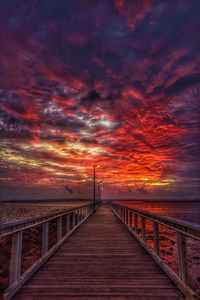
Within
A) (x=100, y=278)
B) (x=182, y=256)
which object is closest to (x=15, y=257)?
(x=100, y=278)

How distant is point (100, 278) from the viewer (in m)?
4.46

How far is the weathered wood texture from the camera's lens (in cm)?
371

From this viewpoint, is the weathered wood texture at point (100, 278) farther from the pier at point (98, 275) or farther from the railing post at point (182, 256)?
the railing post at point (182, 256)

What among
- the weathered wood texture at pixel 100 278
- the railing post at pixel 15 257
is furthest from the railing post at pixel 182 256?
the railing post at pixel 15 257

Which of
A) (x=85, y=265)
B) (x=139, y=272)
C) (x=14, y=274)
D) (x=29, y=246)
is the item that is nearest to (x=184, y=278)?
(x=139, y=272)

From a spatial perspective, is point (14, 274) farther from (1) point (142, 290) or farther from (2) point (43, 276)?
(1) point (142, 290)

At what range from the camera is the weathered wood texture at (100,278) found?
3.71 metres

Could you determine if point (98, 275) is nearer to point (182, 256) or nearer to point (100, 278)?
point (100, 278)

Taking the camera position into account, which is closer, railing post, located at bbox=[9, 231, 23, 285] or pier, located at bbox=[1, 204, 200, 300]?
pier, located at bbox=[1, 204, 200, 300]

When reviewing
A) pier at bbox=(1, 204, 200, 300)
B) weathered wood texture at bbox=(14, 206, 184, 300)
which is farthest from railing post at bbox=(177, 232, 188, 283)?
weathered wood texture at bbox=(14, 206, 184, 300)

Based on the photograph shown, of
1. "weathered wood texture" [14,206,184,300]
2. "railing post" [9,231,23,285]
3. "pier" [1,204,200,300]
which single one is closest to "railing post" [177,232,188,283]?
"pier" [1,204,200,300]

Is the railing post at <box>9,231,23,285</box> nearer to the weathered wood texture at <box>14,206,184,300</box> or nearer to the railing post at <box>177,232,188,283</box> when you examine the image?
the weathered wood texture at <box>14,206,184,300</box>

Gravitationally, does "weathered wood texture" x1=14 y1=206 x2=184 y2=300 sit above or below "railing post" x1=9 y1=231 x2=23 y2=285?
below

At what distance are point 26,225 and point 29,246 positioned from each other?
16.6 metres
